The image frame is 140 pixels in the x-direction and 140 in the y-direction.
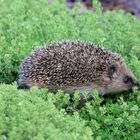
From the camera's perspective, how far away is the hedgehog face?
736 cm

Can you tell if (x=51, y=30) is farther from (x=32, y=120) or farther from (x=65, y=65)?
(x=32, y=120)

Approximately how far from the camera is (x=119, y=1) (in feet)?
47.8

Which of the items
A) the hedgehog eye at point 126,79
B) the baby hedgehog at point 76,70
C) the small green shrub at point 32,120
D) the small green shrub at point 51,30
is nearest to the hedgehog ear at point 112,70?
the baby hedgehog at point 76,70

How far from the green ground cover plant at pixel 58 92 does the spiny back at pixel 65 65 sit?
1.25 feet

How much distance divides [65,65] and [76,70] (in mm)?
162

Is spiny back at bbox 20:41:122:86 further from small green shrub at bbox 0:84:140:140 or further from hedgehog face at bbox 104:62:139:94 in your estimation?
small green shrub at bbox 0:84:140:140

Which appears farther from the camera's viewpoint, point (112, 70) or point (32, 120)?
point (112, 70)

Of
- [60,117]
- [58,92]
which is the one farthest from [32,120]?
[58,92]

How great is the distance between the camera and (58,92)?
21.8 ft

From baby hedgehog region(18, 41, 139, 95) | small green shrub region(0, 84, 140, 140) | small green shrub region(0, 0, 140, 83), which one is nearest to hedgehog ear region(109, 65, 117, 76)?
baby hedgehog region(18, 41, 139, 95)

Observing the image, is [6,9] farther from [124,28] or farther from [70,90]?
[70,90]

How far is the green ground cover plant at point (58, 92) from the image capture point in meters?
5.37

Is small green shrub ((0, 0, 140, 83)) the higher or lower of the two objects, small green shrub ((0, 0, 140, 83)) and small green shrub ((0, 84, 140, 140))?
the higher

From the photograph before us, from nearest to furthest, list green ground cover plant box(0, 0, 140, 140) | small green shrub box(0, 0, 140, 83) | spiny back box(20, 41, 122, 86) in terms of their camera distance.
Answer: green ground cover plant box(0, 0, 140, 140)
spiny back box(20, 41, 122, 86)
small green shrub box(0, 0, 140, 83)
